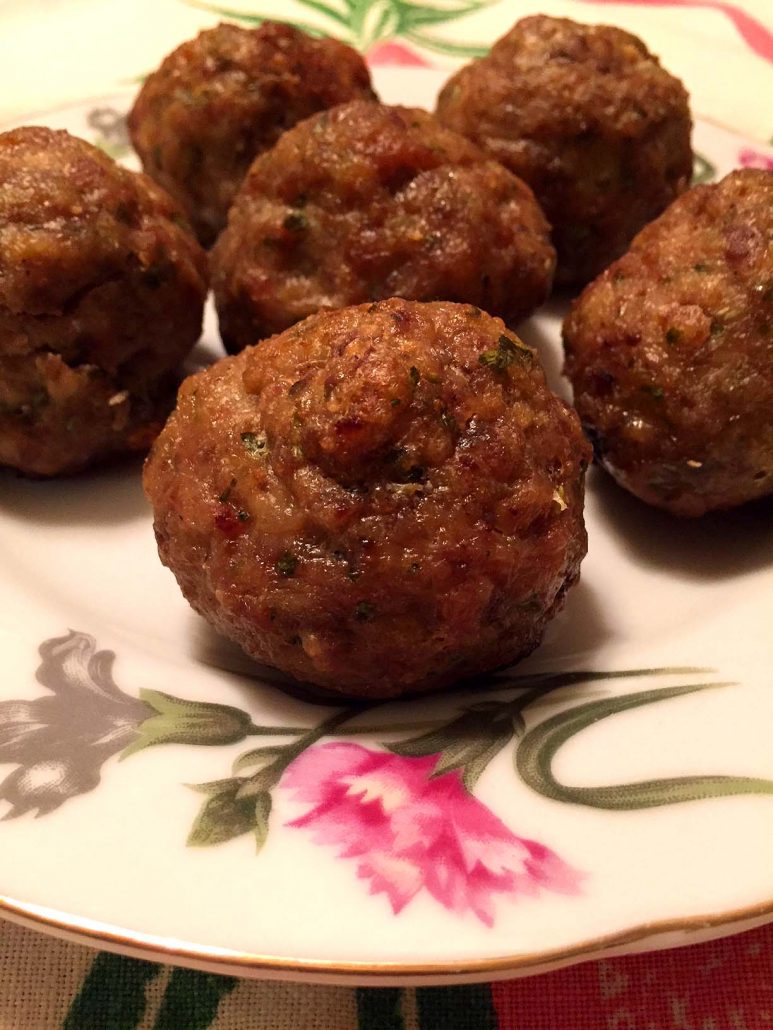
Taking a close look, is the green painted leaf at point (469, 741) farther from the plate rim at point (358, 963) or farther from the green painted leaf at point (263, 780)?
the plate rim at point (358, 963)

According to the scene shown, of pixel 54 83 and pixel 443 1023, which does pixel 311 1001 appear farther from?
pixel 54 83

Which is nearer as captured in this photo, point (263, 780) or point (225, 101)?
point (263, 780)

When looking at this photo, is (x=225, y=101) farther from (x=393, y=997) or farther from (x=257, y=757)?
(x=393, y=997)

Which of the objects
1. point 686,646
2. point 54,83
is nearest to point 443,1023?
point 686,646

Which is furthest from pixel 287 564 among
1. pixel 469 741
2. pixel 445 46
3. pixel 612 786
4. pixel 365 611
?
pixel 445 46

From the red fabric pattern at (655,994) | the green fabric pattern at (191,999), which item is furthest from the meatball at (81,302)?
the red fabric pattern at (655,994)

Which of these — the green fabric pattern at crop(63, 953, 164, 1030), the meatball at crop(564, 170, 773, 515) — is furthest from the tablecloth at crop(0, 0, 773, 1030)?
the meatball at crop(564, 170, 773, 515)
